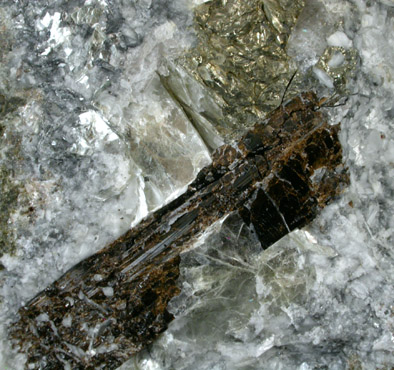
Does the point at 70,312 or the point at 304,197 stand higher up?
the point at 70,312

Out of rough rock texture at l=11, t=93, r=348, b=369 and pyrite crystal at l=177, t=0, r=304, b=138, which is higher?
pyrite crystal at l=177, t=0, r=304, b=138

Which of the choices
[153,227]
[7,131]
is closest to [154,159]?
[153,227]

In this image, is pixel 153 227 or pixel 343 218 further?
pixel 343 218

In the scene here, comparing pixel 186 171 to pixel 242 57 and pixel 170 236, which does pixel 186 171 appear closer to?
pixel 170 236

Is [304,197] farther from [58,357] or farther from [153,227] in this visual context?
[58,357]
